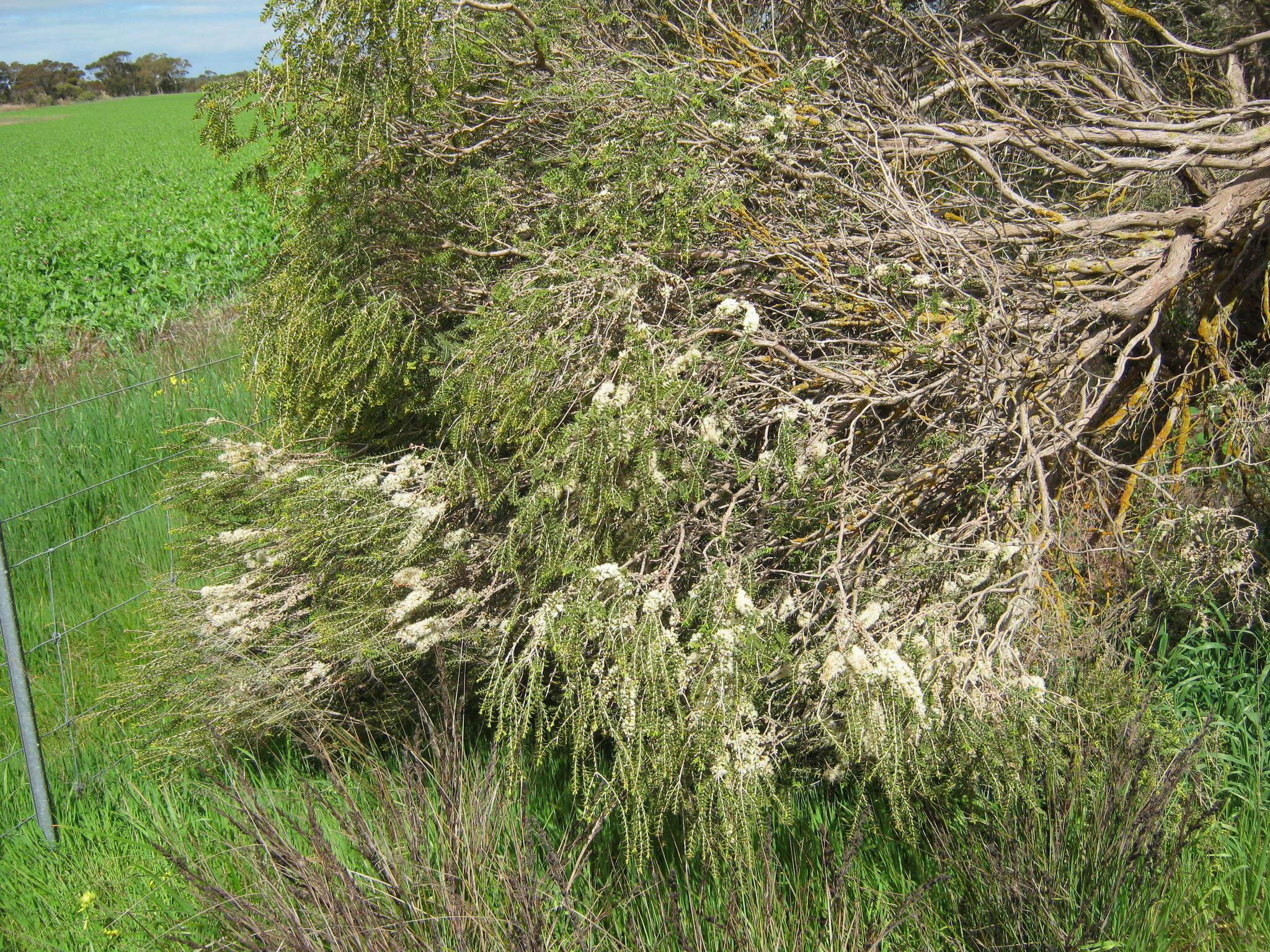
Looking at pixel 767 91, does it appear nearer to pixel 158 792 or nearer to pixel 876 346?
pixel 876 346

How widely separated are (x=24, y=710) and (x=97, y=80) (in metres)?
124

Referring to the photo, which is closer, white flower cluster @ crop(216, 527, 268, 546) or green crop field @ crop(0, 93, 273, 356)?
white flower cluster @ crop(216, 527, 268, 546)

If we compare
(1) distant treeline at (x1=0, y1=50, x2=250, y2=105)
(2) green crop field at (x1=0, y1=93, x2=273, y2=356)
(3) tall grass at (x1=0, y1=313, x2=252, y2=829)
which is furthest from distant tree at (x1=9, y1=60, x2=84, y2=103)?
(3) tall grass at (x1=0, y1=313, x2=252, y2=829)

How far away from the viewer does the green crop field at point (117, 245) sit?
1003 cm

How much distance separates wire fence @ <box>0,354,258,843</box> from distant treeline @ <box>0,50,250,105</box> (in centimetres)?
10490

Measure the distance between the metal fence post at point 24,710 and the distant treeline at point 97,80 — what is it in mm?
107764

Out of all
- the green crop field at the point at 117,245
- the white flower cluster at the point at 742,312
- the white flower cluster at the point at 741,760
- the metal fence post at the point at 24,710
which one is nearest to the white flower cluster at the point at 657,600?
the white flower cluster at the point at 741,760

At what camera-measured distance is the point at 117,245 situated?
39.5ft

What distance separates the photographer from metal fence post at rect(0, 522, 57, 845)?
3.42m

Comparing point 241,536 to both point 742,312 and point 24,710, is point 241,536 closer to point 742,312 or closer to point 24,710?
point 24,710

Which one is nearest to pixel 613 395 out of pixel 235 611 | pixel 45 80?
pixel 235 611

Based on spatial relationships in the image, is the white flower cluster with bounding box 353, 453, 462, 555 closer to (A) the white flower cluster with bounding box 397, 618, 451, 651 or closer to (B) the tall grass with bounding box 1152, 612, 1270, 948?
(A) the white flower cluster with bounding box 397, 618, 451, 651

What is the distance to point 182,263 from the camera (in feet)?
39.1

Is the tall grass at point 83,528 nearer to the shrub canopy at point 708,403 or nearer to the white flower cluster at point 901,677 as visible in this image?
the shrub canopy at point 708,403
